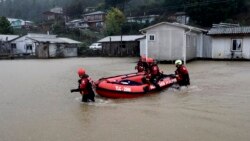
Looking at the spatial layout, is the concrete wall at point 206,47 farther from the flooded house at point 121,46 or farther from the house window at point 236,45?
the flooded house at point 121,46

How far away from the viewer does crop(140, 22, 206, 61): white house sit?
23.8 metres

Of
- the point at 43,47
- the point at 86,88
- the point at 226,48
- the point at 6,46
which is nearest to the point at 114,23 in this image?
the point at 43,47

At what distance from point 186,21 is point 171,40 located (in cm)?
2714

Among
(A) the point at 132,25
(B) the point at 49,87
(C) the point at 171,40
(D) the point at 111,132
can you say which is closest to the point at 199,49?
(C) the point at 171,40

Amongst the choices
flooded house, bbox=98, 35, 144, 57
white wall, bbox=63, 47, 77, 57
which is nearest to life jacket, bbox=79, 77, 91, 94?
flooded house, bbox=98, 35, 144, 57

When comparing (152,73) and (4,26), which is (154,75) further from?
(4,26)

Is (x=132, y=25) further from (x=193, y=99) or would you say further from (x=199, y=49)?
(x=193, y=99)

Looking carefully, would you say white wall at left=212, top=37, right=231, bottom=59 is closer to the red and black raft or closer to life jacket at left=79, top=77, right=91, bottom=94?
the red and black raft

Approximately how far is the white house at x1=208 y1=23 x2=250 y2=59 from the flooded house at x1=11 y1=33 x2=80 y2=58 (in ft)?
67.9

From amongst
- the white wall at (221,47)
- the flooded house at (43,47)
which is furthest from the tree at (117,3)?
the white wall at (221,47)

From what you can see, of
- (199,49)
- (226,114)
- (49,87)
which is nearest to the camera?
(226,114)

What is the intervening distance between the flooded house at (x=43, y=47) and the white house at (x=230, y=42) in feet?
67.9

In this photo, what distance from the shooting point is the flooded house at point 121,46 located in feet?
120

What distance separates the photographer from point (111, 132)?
7.59m
